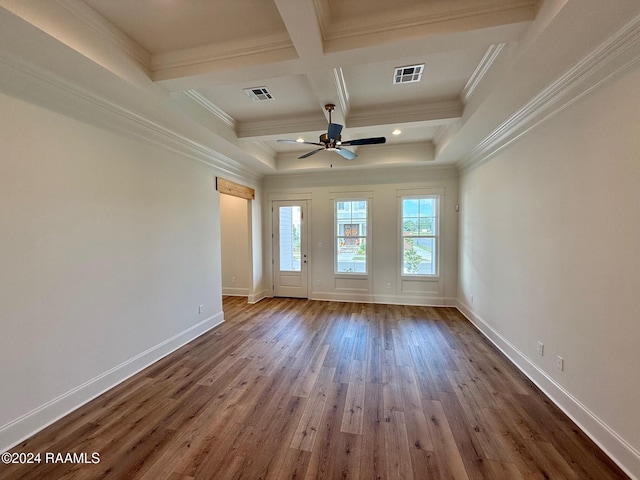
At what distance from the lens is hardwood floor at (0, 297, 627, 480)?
168cm

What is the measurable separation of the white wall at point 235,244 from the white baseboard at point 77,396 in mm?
2731

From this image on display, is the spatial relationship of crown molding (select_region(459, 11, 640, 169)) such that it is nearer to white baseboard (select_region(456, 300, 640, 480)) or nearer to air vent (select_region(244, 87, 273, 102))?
white baseboard (select_region(456, 300, 640, 480))

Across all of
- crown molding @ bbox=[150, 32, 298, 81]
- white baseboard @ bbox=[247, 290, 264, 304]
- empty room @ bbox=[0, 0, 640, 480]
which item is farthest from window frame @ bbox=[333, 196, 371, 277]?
crown molding @ bbox=[150, 32, 298, 81]

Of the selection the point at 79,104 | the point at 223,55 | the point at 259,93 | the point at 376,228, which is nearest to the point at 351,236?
the point at 376,228

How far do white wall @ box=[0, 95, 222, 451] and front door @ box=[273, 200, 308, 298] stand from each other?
8.82 feet

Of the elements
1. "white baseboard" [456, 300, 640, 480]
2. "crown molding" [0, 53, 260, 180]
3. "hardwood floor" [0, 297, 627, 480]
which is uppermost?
"crown molding" [0, 53, 260, 180]

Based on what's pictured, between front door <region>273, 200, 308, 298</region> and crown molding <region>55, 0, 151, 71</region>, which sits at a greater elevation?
crown molding <region>55, 0, 151, 71</region>

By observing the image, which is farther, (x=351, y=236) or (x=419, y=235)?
(x=351, y=236)

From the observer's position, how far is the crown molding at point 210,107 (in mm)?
2933

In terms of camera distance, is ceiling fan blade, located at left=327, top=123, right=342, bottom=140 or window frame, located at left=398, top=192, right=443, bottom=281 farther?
window frame, located at left=398, top=192, right=443, bottom=281

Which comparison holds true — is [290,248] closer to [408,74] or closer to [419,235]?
[419,235]

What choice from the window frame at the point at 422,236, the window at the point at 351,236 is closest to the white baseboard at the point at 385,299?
the window frame at the point at 422,236

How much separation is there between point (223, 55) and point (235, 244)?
452cm

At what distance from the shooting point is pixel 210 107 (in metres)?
3.26
